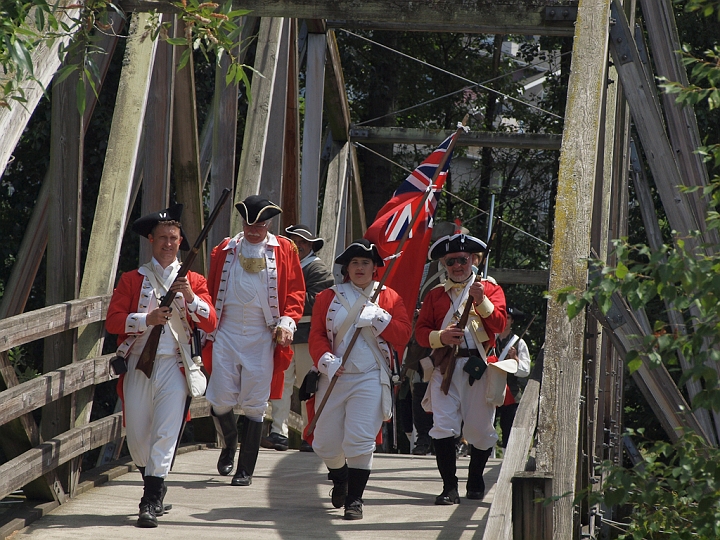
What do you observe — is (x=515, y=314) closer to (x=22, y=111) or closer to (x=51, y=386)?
(x=51, y=386)

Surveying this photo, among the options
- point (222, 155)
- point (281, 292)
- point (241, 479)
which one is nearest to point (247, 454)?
point (241, 479)

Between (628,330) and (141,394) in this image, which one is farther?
(628,330)

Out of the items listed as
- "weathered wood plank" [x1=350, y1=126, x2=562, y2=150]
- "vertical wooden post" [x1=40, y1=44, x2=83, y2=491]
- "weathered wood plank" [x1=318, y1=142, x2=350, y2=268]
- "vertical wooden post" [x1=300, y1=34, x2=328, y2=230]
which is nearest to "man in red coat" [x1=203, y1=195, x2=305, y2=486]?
"vertical wooden post" [x1=40, y1=44, x2=83, y2=491]

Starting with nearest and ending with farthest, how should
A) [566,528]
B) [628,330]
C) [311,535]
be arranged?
[566,528] → [311,535] → [628,330]

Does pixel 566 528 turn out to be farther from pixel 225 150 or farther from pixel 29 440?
pixel 225 150

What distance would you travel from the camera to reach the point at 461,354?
22.0ft

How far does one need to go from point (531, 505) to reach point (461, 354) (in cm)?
269

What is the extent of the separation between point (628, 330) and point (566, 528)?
299 cm

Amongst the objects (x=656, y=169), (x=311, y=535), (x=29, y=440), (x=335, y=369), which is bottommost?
(x=311, y=535)

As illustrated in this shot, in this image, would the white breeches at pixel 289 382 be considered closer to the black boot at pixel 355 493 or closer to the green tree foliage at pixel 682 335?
the black boot at pixel 355 493

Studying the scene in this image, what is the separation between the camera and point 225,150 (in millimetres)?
8930

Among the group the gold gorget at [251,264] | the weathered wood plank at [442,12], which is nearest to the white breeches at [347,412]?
the gold gorget at [251,264]

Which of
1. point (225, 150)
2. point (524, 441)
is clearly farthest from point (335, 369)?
point (225, 150)

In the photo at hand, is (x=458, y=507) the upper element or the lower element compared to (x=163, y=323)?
lower
